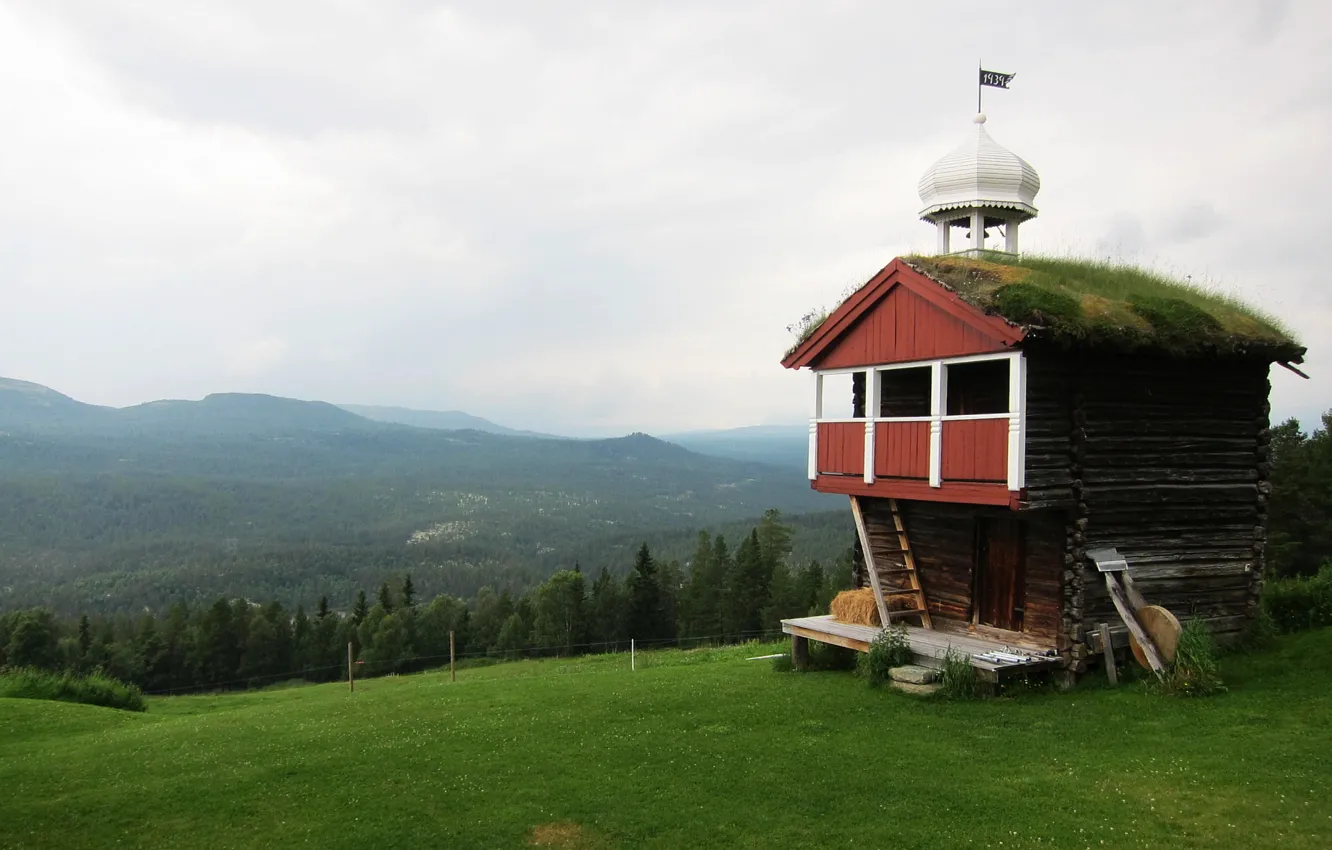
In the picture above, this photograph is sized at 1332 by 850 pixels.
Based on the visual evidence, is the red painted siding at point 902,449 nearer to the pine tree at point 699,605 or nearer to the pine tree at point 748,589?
the pine tree at point 748,589

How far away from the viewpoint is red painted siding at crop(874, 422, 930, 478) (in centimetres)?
1678

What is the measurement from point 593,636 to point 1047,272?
85639 millimetres

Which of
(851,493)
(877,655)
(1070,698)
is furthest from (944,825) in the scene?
(851,493)

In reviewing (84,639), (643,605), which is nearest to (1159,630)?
(643,605)

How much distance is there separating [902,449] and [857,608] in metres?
4.67

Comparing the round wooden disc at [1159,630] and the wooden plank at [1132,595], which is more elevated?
the wooden plank at [1132,595]

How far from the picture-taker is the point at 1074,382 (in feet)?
52.3

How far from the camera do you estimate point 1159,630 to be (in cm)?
1509

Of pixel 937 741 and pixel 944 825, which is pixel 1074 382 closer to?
pixel 937 741

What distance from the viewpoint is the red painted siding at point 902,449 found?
1678 cm

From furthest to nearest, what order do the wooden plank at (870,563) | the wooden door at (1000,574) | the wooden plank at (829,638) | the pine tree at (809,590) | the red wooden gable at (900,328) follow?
the pine tree at (809,590) → the wooden plank at (870,563) → the wooden plank at (829,638) → the wooden door at (1000,574) → the red wooden gable at (900,328)

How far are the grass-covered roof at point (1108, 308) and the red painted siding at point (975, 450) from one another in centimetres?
201

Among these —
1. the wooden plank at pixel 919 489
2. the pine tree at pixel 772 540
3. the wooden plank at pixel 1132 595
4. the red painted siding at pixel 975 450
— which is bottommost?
the pine tree at pixel 772 540

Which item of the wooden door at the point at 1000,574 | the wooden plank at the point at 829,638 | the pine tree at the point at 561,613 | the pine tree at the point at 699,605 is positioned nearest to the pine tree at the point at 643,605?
the pine tree at the point at 699,605
